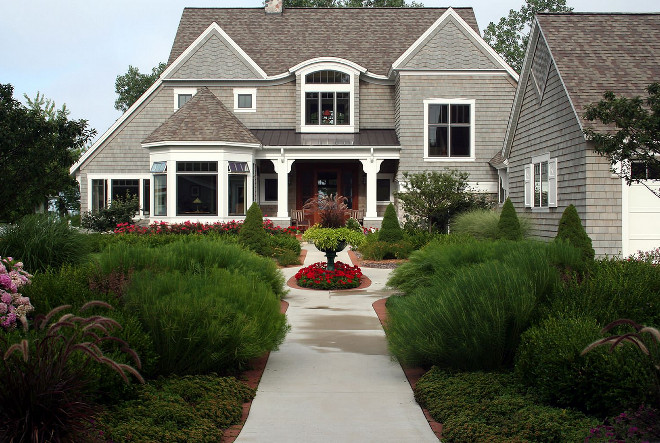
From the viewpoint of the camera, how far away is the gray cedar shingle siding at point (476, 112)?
86.3 feet

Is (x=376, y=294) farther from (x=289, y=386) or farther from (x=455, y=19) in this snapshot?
(x=455, y=19)

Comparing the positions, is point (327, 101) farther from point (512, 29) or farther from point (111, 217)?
point (512, 29)

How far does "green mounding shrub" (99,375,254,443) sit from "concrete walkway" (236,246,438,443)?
8.7 inches

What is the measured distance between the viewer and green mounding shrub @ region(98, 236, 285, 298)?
8.38 metres

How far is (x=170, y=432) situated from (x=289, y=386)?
1888mm

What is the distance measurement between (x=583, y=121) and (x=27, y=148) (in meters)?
12.0

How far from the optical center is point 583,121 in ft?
51.7

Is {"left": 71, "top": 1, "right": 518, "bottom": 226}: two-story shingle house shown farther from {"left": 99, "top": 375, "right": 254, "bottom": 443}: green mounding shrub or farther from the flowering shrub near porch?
{"left": 99, "top": 375, "right": 254, "bottom": 443}: green mounding shrub

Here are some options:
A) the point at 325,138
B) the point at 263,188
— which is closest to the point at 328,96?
the point at 325,138

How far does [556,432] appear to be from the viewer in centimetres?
512

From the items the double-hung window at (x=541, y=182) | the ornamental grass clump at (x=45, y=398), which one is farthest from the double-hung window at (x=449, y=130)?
the ornamental grass clump at (x=45, y=398)

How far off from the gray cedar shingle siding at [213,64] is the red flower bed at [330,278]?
15085mm

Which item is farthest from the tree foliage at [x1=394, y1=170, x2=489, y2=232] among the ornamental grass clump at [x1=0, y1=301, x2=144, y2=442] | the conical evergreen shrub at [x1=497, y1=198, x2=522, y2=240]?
the ornamental grass clump at [x1=0, y1=301, x2=144, y2=442]

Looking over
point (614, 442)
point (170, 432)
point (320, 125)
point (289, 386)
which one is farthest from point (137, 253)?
point (320, 125)
